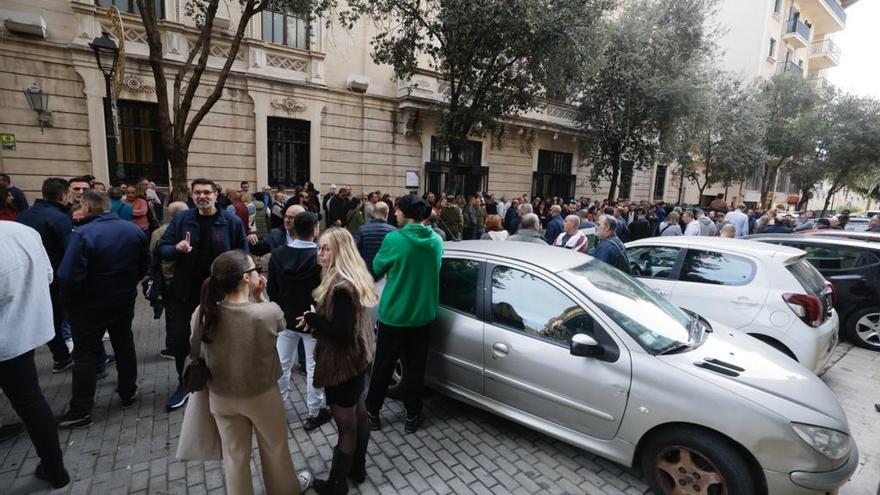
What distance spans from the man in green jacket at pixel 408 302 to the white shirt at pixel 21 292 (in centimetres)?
219

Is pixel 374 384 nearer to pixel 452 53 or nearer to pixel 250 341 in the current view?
pixel 250 341

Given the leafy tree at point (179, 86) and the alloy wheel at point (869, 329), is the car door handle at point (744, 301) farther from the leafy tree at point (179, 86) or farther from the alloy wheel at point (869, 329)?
the leafy tree at point (179, 86)

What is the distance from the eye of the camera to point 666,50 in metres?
15.2

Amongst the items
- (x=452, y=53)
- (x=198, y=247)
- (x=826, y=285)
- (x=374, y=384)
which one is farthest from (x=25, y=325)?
(x=452, y=53)

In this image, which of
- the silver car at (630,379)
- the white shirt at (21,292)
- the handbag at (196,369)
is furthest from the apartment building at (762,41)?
the white shirt at (21,292)


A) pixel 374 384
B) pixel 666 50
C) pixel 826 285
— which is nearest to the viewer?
pixel 374 384

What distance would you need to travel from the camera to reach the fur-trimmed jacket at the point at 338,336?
8.10 ft

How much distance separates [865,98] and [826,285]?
27.4 m

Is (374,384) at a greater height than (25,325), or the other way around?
(25,325)

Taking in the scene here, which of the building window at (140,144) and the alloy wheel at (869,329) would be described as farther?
the building window at (140,144)

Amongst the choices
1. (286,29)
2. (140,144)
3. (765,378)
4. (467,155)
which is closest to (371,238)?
(765,378)

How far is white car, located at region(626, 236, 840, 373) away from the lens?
4277mm

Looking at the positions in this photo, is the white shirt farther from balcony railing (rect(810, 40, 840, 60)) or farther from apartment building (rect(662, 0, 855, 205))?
balcony railing (rect(810, 40, 840, 60))

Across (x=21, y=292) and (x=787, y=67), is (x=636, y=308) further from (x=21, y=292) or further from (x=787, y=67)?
(x=787, y=67)
